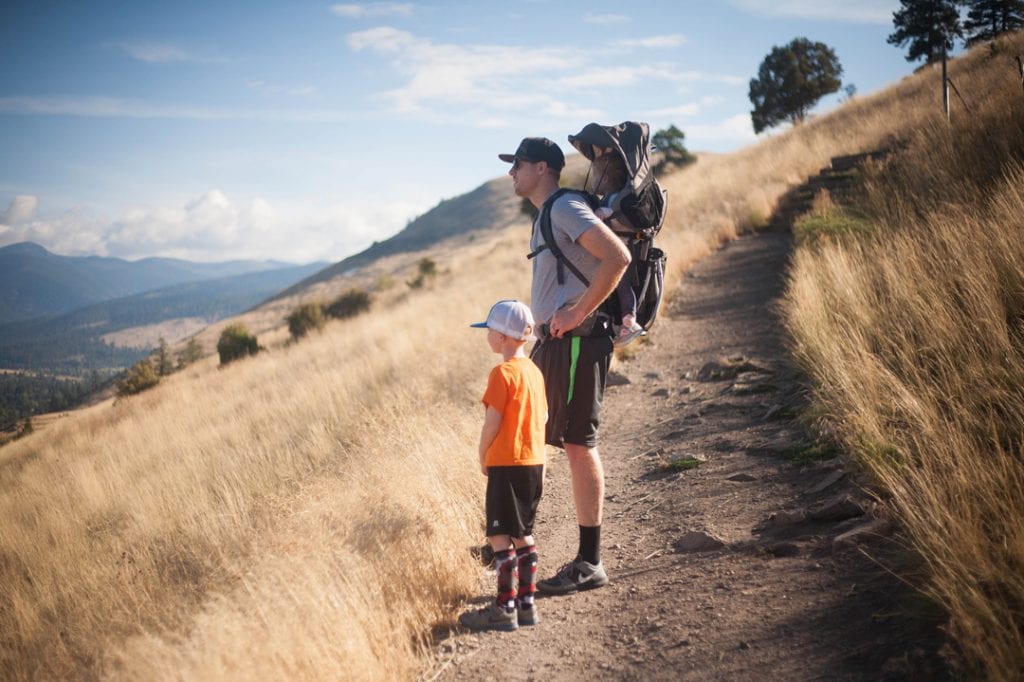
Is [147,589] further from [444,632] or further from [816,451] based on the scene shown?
[816,451]

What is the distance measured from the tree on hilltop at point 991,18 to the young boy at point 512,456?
1904 centimetres

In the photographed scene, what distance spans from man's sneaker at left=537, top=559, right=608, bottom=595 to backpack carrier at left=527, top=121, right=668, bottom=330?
4.29 feet

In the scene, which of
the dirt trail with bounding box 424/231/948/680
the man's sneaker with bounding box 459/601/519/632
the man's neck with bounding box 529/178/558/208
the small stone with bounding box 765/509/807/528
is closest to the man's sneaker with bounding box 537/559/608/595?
the dirt trail with bounding box 424/231/948/680

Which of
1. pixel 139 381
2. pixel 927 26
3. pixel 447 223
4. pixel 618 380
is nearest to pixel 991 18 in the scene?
pixel 927 26

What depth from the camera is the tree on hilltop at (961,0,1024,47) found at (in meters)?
16.0

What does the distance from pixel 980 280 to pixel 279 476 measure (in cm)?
662

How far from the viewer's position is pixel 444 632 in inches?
126

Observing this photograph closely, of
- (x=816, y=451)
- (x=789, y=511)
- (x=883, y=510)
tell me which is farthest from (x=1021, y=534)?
(x=816, y=451)

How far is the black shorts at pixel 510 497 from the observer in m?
2.94

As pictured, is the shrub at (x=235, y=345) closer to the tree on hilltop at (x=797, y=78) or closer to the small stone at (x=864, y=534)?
the small stone at (x=864, y=534)

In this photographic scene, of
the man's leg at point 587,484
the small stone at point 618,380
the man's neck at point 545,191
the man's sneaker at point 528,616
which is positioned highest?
the man's neck at point 545,191

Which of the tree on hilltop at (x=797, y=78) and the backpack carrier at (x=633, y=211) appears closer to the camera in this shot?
the backpack carrier at (x=633, y=211)

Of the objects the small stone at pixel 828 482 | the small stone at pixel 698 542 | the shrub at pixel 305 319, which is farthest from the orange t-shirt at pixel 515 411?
the shrub at pixel 305 319

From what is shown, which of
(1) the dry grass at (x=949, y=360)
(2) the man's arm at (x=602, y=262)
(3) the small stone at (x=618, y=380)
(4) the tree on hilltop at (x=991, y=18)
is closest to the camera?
(1) the dry grass at (x=949, y=360)
